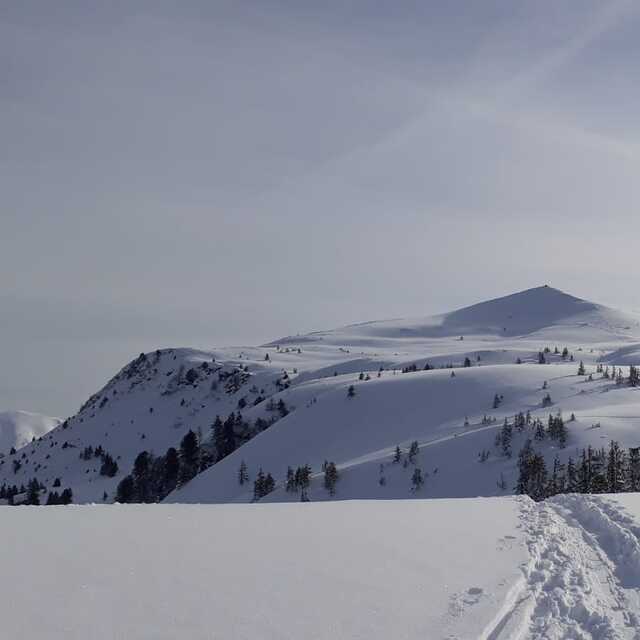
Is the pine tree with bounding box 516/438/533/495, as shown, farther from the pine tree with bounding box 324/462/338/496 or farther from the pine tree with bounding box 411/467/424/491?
the pine tree with bounding box 324/462/338/496

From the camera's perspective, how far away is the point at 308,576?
1321 centimetres

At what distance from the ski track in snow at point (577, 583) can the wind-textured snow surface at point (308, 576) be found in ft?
0.14

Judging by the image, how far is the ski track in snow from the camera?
11.1 metres

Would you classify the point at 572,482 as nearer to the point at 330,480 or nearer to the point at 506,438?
the point at 506,438

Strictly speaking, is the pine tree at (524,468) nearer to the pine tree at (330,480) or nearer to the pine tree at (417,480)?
the pine tree at (417,480)

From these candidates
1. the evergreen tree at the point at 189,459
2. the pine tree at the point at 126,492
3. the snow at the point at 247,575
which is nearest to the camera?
the snow at the point at 247,575

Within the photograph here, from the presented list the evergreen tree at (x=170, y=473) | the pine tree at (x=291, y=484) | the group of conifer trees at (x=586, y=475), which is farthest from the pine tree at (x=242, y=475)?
the group of conifer trees at (x=586, y=475)

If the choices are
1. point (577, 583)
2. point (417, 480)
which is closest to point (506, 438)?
point (417, 480)

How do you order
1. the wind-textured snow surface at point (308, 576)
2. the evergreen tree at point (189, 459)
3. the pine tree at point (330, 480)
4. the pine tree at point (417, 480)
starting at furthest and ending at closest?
the evergreen tree at point (189, 459) → the pine tree at point (330, 480) → the pine tree at point (417, 480) → the wind-textured snow surface at point (308, 576)

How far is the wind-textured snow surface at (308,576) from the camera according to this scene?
10531mm

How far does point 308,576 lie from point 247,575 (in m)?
1.20

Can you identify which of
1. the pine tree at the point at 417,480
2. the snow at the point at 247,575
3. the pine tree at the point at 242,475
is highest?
the snow at the point at 247,575

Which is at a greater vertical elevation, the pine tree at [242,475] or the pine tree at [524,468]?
the pine tree at [524,468]

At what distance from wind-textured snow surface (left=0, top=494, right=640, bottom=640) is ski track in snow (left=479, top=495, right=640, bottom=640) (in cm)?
4
